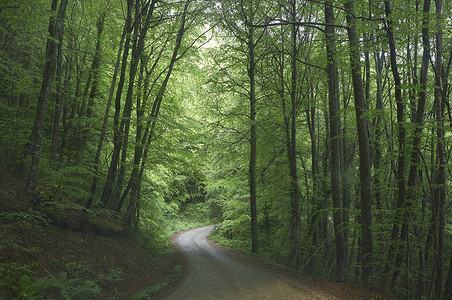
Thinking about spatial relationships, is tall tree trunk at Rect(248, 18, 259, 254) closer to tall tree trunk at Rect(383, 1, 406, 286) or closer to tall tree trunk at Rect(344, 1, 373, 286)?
tall tree trunk at Rect(344, 1, 373, 286)

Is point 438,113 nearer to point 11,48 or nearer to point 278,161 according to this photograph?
point 278,161

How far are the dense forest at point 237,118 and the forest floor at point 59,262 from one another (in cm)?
69

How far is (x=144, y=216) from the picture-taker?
14500 mm

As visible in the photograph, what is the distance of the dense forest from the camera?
317 inches

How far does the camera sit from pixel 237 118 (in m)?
16.6

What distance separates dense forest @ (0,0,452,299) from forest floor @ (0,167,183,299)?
69 centimetres

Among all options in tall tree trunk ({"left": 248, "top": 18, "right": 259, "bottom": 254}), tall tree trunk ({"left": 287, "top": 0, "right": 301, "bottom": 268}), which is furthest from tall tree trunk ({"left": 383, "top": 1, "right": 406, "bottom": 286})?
tall tree trunk ({"left": 248, "top": 18, "right": 259, "bottom": 254})

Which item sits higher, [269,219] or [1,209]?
[1,209]

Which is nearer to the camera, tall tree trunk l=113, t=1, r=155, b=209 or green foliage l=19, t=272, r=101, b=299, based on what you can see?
green foliage l=19, t=272, r=101, b=299

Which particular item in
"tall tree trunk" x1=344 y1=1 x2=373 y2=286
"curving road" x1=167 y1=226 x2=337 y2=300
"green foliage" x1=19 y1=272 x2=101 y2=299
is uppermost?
"tall tree trunk" x1=344 y1=1 x2=373 y2=286

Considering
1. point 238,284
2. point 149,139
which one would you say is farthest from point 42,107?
point 238,284

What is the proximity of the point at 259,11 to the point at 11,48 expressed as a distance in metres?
11.8

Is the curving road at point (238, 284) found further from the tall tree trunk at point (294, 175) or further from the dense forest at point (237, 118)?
the tall tree trunk at point (294, 175)

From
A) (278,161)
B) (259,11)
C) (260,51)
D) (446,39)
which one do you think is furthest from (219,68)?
(446,39)
